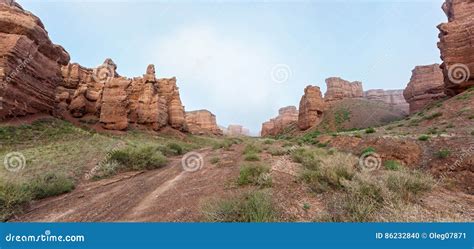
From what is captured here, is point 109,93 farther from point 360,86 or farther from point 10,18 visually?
point 360,86

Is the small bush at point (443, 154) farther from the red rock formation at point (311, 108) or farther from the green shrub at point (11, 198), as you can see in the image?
the red rock formation at point (311, 108)

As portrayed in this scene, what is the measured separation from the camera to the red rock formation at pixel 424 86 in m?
40.4

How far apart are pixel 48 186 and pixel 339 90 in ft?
236

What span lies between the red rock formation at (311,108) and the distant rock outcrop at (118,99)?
30.9m

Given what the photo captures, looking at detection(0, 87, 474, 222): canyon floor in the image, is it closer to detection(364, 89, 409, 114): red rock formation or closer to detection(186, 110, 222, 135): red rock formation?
detection(186, 110, 222, 135): red rock formation

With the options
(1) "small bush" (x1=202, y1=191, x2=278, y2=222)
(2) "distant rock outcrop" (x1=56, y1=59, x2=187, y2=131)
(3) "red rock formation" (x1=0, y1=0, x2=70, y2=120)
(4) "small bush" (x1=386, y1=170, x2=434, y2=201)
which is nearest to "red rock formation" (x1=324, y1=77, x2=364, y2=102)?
(2) "distant rock outcrop" (x1=56, y1=59, x2=187, y2=131)

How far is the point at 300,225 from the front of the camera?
3.54 meters

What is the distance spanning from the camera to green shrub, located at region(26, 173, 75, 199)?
7.09 meters

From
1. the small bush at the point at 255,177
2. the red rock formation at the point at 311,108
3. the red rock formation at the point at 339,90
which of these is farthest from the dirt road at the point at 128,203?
the red rock formation at the point at 339,90

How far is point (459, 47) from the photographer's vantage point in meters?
26.0

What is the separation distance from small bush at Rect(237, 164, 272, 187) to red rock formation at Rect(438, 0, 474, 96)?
34067mm

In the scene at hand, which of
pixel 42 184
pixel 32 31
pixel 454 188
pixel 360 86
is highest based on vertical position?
pixel 360 86

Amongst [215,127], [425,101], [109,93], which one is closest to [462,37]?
[425,101]

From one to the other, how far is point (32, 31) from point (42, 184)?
70.7 feet
